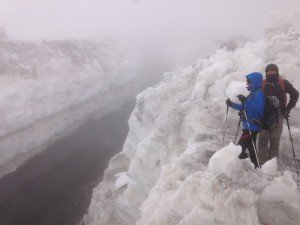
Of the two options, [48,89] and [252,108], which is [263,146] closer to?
[252,108]

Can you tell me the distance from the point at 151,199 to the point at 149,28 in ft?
136

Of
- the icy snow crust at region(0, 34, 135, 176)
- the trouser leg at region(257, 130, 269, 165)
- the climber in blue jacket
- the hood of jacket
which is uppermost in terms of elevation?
the hood of jacket

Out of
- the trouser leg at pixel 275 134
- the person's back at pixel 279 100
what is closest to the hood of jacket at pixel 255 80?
the person's back at pixel 279 100

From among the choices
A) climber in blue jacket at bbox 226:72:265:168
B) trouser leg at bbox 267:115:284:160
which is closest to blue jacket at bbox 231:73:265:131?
climber in blue jacket at bbox 226:72:265:168

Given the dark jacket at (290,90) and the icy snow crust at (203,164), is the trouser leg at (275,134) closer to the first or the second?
the dark jacket at (290,90)

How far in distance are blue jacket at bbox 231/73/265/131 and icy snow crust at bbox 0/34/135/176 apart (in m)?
16.0

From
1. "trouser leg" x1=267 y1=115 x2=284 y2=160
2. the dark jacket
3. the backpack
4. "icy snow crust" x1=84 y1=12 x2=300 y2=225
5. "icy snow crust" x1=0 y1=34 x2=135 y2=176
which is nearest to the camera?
"icy snow crust" x1=84 y1=12 x2=300 y2=225

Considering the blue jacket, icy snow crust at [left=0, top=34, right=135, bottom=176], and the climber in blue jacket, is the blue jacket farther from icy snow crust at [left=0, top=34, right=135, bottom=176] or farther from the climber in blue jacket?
icy snow crust at [left=0, top=34, right=135, bottom=176]

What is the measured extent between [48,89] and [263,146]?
58.6 feet

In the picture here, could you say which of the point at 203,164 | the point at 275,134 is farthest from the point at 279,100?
the point at 203,164

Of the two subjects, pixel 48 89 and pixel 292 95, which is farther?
pixel 48 89

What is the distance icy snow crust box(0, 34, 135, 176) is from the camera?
20422 millimetres

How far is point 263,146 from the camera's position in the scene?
7.03 metres

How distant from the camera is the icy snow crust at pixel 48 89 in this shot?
67.0 feet
